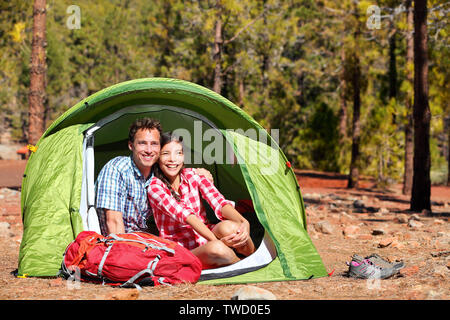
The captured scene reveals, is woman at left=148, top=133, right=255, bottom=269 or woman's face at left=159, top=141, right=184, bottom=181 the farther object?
woman's face at left=159, top=141, right=184, bottom=181

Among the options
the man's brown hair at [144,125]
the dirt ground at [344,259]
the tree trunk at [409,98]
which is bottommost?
the dirt ground at [344,259]

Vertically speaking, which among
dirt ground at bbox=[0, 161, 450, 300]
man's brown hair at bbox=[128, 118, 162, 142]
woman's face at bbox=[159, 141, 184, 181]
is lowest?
dirt ground at bbox=[0, 161, 450, 300]

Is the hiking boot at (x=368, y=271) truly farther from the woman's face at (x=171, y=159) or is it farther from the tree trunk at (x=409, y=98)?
the tree trunk at (x=409, y=98)

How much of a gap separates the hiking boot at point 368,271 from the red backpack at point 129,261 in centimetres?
128

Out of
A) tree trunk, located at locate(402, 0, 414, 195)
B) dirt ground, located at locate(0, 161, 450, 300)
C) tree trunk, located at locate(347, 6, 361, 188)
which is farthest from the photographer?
tree trunk, located at locate(347, 6, 361, 188)

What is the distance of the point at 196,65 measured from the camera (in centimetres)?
1778

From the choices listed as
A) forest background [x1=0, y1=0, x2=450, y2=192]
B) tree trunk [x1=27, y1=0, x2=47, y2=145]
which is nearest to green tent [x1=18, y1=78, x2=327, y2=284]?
tree trunk [x1=27, y1=0, x2=47, y2=145]

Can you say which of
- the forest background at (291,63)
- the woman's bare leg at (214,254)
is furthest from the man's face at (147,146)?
the forest background at (291,63)

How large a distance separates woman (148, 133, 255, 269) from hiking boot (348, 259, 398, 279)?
2.94 ft

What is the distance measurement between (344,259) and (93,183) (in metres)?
2.60

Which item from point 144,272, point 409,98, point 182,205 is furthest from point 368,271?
point 409,98

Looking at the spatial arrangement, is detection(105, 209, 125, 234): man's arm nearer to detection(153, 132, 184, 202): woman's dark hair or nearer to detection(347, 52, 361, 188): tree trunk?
detection(153, 132, 184, 202): woman's dark hair

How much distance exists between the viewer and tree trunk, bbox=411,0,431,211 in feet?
30.2

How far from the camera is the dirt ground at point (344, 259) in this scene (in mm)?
3834
